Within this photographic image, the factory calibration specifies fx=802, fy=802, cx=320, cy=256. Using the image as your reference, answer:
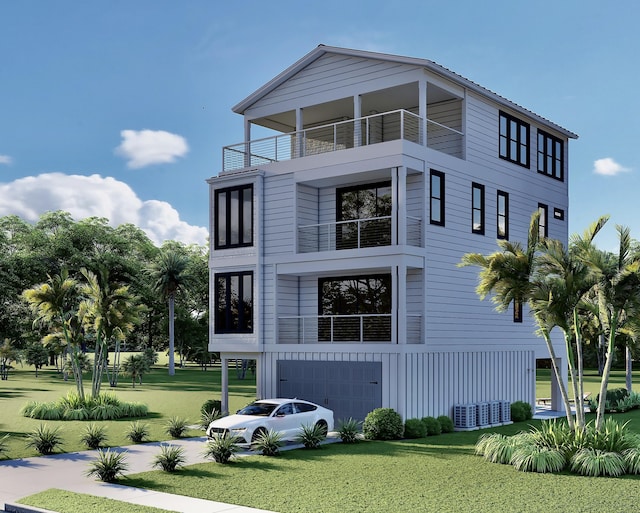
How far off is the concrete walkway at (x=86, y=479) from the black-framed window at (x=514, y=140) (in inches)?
682

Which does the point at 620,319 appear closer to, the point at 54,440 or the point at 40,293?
the point at 54,440

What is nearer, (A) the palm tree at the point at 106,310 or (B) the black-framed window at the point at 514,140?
(A) the palm tree at the point at 106,310

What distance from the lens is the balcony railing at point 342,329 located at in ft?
90.4

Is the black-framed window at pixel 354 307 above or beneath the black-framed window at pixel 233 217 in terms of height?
beneath

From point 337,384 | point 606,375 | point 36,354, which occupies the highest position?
point 606,375

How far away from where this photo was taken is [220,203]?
31172mm

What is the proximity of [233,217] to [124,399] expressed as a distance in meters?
13.3

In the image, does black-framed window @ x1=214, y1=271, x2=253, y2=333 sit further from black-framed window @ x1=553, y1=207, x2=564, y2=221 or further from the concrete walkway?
black-framed window @ x1=553, y1=207, x2=564, y2=221

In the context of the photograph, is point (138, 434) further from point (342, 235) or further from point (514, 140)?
point (514, 140)

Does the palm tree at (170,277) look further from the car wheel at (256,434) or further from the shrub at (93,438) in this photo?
the car wheel at (256,434)

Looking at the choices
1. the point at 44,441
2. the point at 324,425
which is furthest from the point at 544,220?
the point at 44,441

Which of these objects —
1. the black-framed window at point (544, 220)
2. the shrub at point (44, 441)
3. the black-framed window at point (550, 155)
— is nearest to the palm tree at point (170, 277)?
the black-framed window at point (550, 155)

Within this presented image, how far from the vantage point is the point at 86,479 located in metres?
17.6

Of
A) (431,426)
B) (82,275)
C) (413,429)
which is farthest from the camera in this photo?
(82,275)
